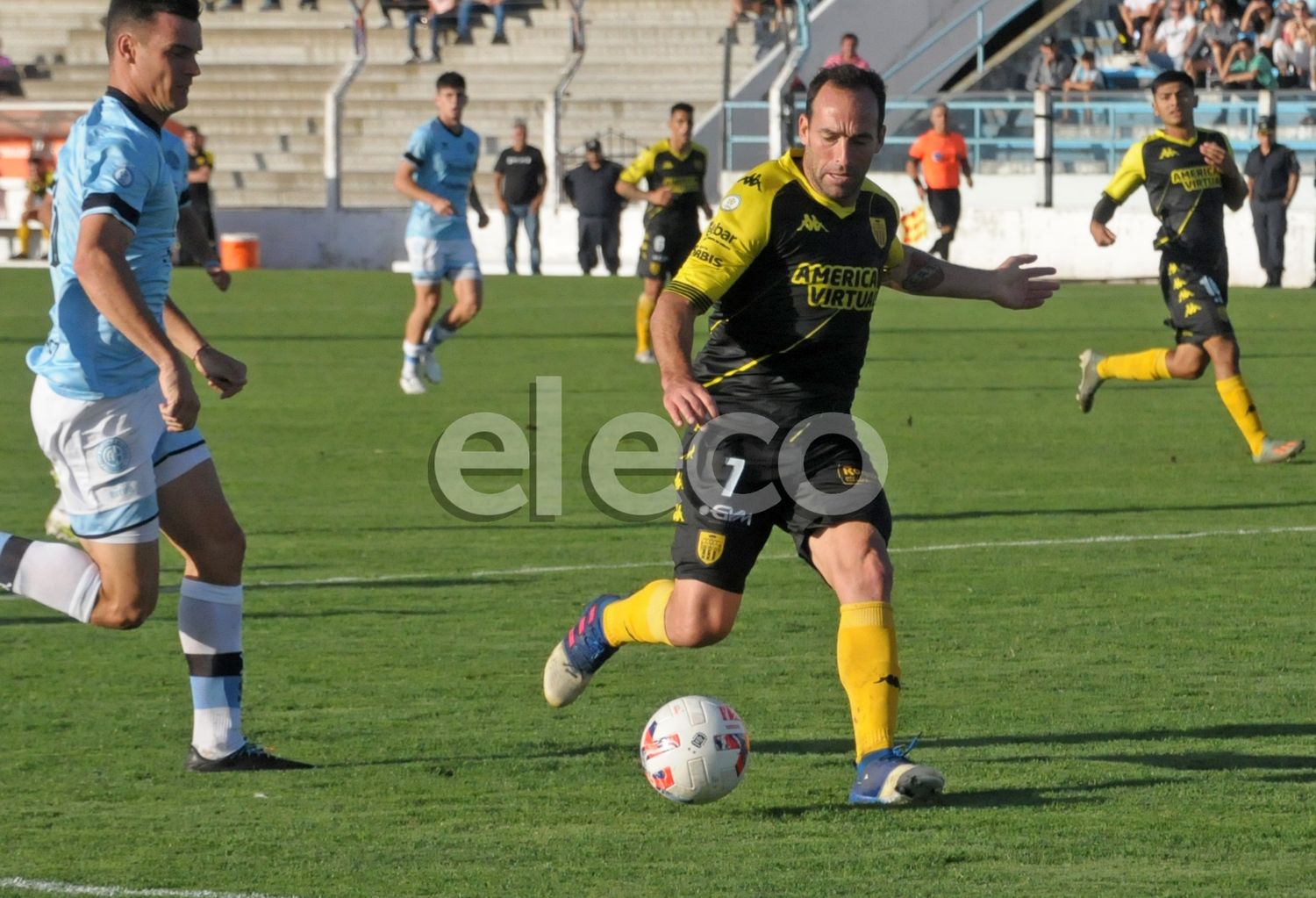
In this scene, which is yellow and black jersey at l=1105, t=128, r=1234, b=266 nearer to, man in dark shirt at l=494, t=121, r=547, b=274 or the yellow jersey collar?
the yellow jersey collar

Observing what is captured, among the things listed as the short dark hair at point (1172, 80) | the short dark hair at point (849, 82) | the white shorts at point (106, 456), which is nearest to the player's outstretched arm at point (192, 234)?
the white shorts at point (106, 456)

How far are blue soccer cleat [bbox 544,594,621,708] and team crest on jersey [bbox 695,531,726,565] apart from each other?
59 centimetres

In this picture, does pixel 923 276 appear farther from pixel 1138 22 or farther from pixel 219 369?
pixel 1138 22

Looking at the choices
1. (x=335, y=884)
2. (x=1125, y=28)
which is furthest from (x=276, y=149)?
(x=335, y=884)

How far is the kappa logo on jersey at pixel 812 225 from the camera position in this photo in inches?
237

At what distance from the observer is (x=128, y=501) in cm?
575

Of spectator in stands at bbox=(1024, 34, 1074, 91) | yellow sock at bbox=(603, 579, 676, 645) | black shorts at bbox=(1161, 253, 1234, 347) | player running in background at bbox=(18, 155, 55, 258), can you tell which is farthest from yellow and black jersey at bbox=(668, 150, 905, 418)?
player running in background at bbox=(18, 155, 55, 258)

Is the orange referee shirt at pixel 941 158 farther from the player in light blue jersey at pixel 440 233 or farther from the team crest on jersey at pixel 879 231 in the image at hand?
the team crest on jersey at pixel 879 231

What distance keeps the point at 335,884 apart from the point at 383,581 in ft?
14.2

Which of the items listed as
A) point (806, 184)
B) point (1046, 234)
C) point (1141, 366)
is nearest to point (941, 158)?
point (1046, 234)

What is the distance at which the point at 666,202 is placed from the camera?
61.8 ft

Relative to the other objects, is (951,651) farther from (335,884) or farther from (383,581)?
(335,884)

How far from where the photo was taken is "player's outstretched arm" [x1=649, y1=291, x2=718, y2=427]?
5512 millimetres

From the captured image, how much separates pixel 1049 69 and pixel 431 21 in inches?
473
